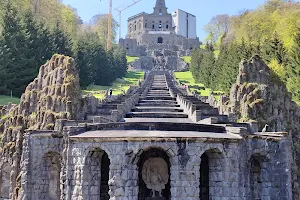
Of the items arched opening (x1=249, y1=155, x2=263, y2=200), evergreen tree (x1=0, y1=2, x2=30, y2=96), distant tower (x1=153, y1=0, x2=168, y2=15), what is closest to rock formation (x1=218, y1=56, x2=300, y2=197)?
arched opening (x1=249, y1=155, x2=263, y2=200)

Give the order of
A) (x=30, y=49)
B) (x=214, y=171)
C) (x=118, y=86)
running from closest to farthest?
(x=214, y=171) → (x=30, y=49) → (x=118, y=86)

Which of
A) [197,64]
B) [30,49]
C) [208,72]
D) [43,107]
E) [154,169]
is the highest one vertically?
[197,64]

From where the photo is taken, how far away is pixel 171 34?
15162cm

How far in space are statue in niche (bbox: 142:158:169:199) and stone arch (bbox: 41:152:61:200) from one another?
16.4 feet

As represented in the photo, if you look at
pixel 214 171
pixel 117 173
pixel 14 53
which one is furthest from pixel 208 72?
pixel 117 173

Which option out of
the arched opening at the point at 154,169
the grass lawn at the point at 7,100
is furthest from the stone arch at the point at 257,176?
the grass lawn at the point at 7,100

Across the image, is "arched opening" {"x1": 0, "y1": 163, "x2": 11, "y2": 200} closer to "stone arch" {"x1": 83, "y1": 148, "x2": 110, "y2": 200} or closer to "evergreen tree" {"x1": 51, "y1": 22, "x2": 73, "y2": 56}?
"stone arch" {"x1": 83, "y1": 148, "x2": 110, "y2": 200}

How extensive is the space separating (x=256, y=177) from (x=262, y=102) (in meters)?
14.4

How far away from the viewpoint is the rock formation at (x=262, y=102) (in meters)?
36.6

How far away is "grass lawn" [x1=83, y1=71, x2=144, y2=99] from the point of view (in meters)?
62.1

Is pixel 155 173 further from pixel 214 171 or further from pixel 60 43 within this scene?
pixel 60 43

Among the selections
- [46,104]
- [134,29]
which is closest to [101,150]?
[46,104]

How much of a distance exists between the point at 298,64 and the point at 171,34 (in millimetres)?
103965

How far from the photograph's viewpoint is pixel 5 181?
31781 mm
